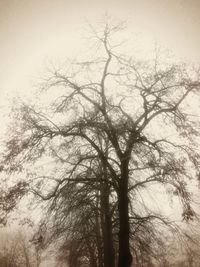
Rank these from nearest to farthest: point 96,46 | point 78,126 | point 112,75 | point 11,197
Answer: point 11,197, point 78,126, point 112,75, point 96,46

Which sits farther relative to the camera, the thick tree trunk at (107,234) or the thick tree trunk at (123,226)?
the thick tree trunk at (107,234)

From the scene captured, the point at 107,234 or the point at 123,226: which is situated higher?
the point at 107,234

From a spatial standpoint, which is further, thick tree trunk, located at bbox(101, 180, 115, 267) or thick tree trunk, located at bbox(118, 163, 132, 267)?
thick tree trunk, located at bbox(101, 180, 115, 267)

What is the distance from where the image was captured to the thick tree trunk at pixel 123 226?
10.5 m

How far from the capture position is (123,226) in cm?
1082

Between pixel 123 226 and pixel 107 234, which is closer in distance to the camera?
pixel 123 226

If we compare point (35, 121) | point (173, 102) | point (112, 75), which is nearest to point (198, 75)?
point (173, 102)

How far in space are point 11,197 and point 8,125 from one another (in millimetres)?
2680

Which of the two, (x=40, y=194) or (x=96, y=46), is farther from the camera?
(x=96, y=46)

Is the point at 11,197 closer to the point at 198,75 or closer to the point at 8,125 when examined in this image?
the point at 8,125

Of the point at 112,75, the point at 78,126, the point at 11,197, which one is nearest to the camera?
the point at 11,197

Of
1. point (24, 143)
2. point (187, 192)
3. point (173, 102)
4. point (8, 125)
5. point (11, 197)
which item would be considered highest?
point (173, 102)

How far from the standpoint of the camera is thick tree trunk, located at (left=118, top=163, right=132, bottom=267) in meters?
10.5

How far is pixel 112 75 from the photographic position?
1284cm
